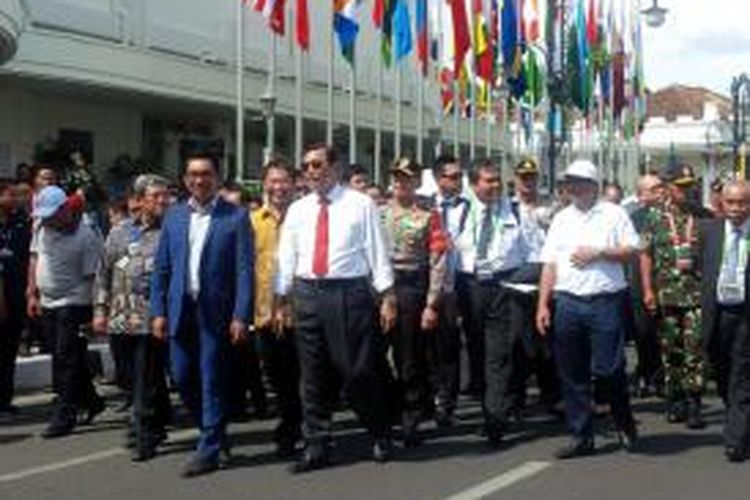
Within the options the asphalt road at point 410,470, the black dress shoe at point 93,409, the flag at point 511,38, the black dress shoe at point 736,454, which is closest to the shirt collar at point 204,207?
the asphalt road at point 410,470

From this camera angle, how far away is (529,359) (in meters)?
10.8

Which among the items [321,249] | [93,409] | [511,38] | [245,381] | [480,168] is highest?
[511,38]

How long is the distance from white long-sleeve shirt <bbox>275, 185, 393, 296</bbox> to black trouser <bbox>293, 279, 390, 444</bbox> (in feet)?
0.27

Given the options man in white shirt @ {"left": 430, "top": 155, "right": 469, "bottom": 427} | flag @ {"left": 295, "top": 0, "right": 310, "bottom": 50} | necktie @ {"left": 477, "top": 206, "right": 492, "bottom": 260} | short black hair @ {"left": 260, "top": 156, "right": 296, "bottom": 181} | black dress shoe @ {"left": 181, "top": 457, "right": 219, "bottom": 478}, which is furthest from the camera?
flag @ {"left": 295, "top": 0, "right": 310, "bottom": 50}

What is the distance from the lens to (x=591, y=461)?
9211 millimetres

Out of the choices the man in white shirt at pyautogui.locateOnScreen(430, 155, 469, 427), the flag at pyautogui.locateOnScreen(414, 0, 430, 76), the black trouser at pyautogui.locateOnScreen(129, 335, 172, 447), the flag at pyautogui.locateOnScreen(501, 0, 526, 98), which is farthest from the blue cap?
the flag at pyautogui.locateOnScreen(501, 0, 526, 98)

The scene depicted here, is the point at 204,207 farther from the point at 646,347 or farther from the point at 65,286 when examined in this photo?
the point at 646,347

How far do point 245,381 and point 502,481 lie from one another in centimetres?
296

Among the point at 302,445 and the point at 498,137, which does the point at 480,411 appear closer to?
the point at 302,445

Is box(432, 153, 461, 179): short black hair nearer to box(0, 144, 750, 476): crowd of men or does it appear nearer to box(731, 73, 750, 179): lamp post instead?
box(0, 144, 750, 476): crowd of men

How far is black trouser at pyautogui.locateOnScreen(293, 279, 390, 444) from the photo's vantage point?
907cm

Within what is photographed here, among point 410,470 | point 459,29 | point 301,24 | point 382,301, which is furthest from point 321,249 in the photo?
point 459,29

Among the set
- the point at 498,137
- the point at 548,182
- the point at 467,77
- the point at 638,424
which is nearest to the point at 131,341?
the point at 638,424

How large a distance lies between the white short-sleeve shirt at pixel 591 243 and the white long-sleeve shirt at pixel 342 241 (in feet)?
3.76
